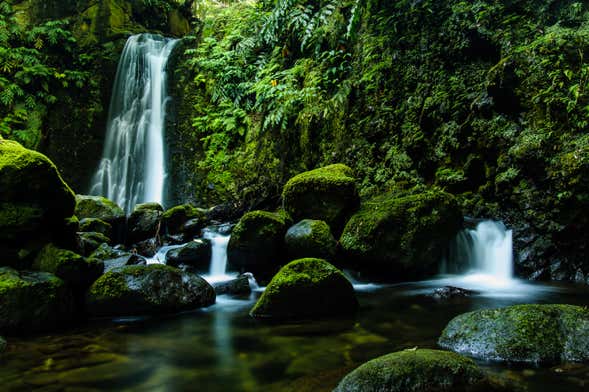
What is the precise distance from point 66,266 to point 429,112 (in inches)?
279

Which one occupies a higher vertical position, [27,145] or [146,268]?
[27,145]

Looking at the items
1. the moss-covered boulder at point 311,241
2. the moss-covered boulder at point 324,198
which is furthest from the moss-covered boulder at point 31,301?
the moss-covered boulder at point 324,198

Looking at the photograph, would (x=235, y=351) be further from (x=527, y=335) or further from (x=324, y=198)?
(x=324, y=198)

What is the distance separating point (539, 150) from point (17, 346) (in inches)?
294

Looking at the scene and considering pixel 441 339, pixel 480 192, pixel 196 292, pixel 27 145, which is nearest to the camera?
pixel 441 339

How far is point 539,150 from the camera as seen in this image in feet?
23.5

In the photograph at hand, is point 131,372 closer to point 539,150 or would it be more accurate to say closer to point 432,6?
A: point 539,150

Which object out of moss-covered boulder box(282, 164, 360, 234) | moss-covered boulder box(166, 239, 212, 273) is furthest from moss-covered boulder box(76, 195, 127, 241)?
moss-covered boulder box(282, 164, 360, 234)

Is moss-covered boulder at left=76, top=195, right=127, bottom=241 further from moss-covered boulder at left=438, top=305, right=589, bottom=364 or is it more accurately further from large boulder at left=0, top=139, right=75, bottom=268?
moss-covered boulder at left=438, top=305, right=589, bottom=364

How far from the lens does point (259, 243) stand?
7391 millimetres

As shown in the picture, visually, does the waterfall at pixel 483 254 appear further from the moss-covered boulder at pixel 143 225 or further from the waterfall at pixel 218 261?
the moss-covered boulder at pixel 143 225

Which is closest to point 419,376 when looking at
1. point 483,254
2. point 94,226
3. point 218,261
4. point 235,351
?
point 235,351

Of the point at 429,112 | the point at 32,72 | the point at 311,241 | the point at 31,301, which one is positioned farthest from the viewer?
the point at 32,72

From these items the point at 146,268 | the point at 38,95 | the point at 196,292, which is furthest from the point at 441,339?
the point at 38,95
